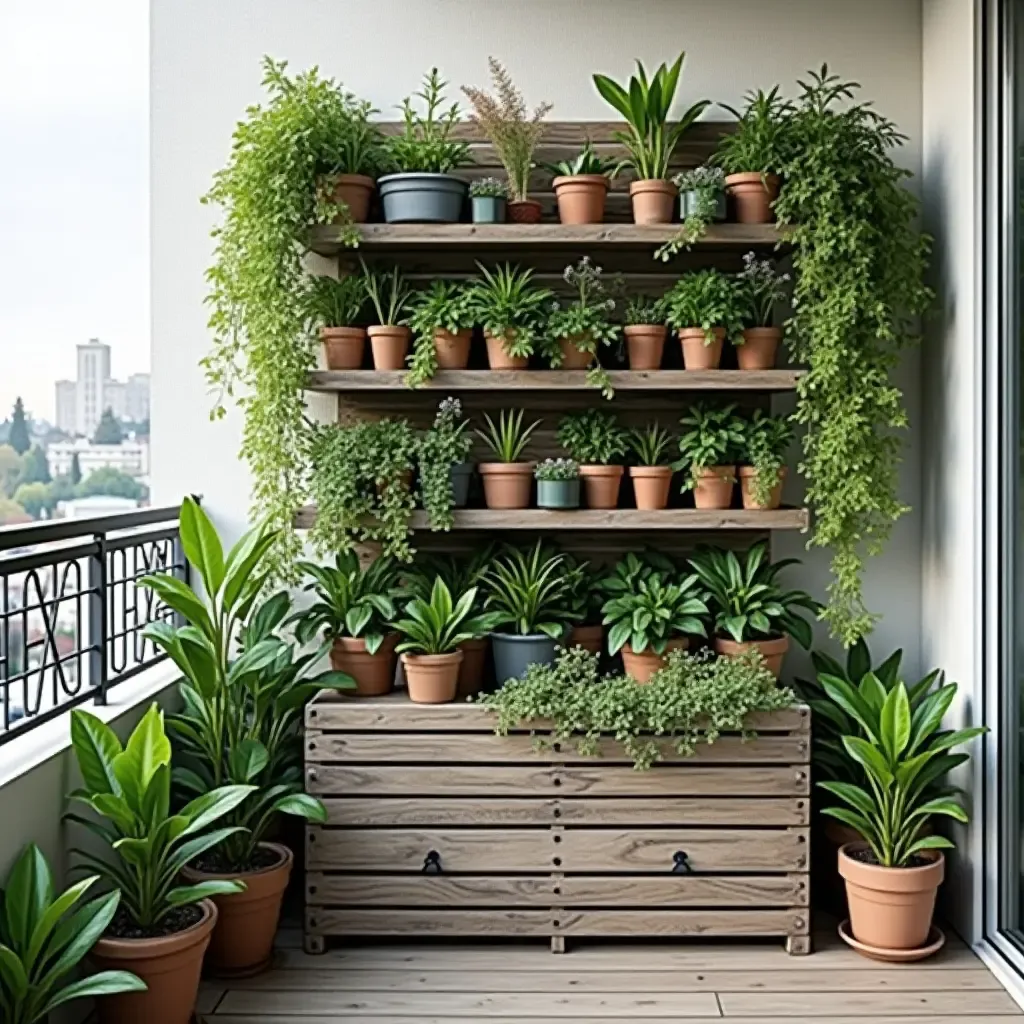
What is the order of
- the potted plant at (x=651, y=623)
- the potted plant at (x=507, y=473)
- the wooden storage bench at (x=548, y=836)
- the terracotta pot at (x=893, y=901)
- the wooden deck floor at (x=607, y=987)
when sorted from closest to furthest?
the wooden deck floor at (x=607, y=987), the terracotta pot at (x=893, y=901), the wooden storage bench at (x=548, y=836), the potted plant at (x=651, y=623), the potted plant at (x=507, y=473)

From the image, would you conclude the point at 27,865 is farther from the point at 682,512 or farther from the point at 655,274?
the point at 655,274

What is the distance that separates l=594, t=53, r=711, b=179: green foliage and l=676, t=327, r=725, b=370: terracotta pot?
476 millimetres

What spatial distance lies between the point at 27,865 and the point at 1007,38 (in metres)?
3.11

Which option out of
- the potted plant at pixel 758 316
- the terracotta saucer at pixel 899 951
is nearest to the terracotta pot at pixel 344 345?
the potted plant at pixel 758 316

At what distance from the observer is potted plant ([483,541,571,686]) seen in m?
3.27

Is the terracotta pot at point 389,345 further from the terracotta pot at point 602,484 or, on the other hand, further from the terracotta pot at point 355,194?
the terracotta pot at point 602,484

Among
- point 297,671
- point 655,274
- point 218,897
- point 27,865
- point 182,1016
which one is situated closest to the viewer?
point 27,865

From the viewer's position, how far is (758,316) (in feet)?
11.0

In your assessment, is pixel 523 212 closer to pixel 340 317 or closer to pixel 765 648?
pixel 340 317

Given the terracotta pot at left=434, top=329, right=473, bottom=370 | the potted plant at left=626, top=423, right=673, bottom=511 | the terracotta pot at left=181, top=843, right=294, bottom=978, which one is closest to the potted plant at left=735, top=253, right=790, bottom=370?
the potted plant at left=626, top=423, right=673, bottom=511

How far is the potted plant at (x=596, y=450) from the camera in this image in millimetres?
3344

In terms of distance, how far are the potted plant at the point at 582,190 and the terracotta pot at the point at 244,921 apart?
1988mm

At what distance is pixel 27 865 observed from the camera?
2258 millimetres

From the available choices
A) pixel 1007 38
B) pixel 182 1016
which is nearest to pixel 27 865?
pixel 182 1016
